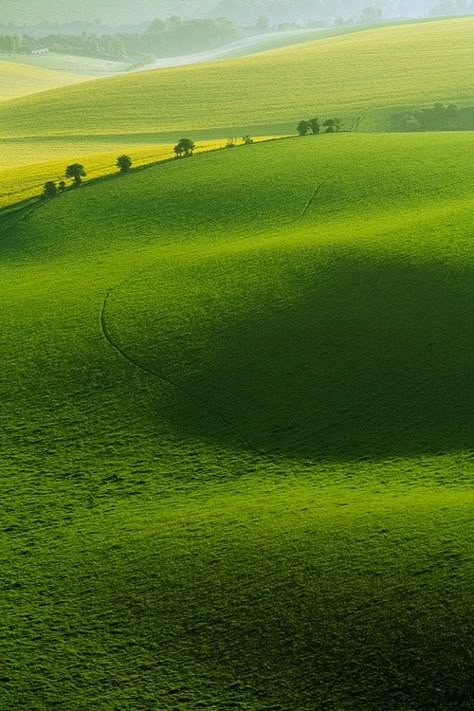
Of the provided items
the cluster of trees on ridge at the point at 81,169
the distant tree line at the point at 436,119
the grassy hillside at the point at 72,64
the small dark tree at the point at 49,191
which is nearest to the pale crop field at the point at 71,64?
the grassy hillside at the point at 72,64

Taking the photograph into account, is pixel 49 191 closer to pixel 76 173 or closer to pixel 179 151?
pixel 76 173

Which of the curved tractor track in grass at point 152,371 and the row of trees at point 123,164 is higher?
the row of trees at point 123,164

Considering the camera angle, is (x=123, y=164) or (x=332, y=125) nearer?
(x=123, y=164)

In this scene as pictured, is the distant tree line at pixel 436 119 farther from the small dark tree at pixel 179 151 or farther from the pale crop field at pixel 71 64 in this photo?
the pale crop field at pixel 71 64

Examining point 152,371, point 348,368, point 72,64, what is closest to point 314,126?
point 152,371

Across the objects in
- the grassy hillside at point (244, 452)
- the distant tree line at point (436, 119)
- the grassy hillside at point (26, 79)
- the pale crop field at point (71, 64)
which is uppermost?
the pale crop field at point (71, 64)

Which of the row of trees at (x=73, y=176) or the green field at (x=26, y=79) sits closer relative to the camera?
the row of trees at (x=73, y=176)

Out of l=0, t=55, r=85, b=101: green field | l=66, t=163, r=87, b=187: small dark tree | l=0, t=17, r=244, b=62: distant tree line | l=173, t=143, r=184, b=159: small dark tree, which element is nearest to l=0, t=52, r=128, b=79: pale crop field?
l=0, t=55, r=85, b=101: green field
